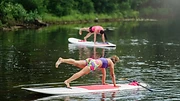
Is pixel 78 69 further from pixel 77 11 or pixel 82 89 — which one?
pixel 77 11

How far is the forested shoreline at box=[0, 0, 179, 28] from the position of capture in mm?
50125

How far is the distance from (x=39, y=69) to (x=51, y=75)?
4.85 ft

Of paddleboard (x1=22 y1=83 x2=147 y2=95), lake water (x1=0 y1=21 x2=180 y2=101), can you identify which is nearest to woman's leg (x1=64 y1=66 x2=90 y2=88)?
paddleboard (x1=22 y1=83 x2=147 y2=95)

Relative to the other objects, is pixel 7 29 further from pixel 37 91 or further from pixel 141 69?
pixel 37 91

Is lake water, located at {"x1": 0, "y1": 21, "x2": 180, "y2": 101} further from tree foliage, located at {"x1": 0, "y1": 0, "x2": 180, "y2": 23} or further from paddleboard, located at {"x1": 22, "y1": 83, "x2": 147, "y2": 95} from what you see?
tree foliage, located at {"x1": 0, "y1": 0, "x2": 180, "y2": 23}

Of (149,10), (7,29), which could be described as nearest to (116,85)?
(7,29)

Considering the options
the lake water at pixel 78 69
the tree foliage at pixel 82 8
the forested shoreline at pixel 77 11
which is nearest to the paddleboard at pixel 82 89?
the lake water at pixel 78 69

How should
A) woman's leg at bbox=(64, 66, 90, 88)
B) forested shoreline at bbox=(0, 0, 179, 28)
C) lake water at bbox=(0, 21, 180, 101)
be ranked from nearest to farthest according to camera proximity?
lake water at bbox=(0, 21, 180, 101) < woman's leg at bbox=(64, 66, 90, 88) < forested shoreline at bbox=(0, 0, 179, 28)

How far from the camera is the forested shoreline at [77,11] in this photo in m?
50.1

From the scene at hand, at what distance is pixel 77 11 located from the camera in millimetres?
68875

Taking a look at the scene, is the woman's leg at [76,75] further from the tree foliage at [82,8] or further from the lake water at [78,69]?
the tree foliage at [82,8]

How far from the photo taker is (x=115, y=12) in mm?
81250

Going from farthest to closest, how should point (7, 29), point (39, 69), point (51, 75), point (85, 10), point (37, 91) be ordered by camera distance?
1. point (85, 10)
2. point (7, 29)
3. point (39, 69)
4. point (51, 75)
5. point (37, 91)

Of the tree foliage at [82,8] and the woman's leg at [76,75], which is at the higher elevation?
the tree foliage at [82,8]
